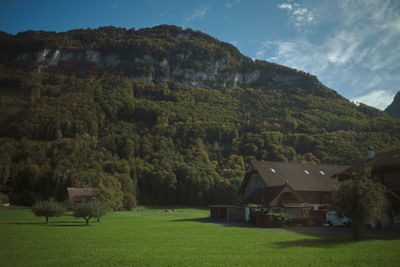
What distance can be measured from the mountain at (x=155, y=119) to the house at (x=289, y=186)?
2751 cm

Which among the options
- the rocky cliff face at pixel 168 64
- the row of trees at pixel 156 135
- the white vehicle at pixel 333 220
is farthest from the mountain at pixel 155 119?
the white vehicle at pixel 333 220

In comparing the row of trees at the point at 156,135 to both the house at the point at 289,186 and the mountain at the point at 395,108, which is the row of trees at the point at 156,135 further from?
the mountain at the point at 395,108

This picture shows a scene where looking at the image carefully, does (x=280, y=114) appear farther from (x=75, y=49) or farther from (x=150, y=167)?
(x=75, y=49)

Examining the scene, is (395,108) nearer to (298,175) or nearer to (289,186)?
(298,175)

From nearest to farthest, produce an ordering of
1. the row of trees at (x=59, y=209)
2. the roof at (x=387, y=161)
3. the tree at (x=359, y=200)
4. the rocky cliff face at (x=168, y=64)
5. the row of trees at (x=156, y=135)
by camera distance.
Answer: the tree at (x=359, y=200) < the roof at (x=387, y=161) < the row of trees at (x=59, y=209) < the row of trees at (x=156, y=135) < the rocky cliff face at (x=168, y=64)

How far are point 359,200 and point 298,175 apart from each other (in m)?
25.5

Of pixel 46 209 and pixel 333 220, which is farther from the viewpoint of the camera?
pixel 46 209

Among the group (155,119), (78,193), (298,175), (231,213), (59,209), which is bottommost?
(78,193)

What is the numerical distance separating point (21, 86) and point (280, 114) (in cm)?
12175

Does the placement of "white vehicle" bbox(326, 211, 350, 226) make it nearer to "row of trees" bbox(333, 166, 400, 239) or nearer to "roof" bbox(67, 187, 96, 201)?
"row of trees" bbox(333, 166, 400, 239)

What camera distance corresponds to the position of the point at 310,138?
101 meters

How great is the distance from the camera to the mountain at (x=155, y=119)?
83562 mm

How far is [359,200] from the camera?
59.9 ft

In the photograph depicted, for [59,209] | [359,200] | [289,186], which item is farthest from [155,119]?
[359,200]
